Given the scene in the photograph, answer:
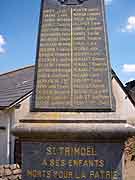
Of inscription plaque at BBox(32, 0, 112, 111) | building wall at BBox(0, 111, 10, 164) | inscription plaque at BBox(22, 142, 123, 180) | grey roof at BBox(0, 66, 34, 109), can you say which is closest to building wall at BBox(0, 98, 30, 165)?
building wall at BBox(0, 111, 10, 164)

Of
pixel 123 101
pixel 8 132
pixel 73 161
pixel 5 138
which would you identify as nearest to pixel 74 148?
pixel 73 161

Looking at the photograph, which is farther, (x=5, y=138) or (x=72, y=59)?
(x=5, y=138)

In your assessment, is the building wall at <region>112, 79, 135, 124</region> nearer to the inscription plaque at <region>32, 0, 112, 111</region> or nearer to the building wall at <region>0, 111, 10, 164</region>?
the building wall at <region>0, 111, 10, 164</region>

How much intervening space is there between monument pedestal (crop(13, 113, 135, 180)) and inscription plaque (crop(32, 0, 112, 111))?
38cm

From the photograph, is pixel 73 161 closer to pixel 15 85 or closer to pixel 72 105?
pixel 72 105

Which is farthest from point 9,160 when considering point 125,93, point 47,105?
point 47,105

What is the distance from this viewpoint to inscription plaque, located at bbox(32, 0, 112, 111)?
480 centimetres

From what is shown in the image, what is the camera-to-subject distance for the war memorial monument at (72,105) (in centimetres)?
436

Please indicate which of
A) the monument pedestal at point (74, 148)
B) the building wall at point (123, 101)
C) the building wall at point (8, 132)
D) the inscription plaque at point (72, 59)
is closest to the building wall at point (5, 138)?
the building wall at point (8, 132)

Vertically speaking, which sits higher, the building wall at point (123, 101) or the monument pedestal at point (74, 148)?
the building wall at point (123, 101)

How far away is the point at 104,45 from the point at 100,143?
1.48 m

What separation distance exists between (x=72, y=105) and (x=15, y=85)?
1210cm

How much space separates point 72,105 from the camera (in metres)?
4.77

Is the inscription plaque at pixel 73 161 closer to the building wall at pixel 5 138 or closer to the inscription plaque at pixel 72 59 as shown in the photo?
the inscription plaque at pixel 72 59
